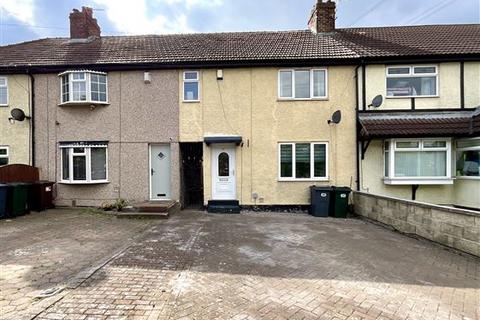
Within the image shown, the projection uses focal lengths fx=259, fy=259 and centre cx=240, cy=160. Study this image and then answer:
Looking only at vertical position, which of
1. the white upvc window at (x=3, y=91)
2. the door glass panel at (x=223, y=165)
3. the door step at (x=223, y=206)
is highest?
the white upvc window at (x=3, y=91)

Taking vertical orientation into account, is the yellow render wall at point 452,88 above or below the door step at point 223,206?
above

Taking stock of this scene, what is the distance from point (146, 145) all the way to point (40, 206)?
14.6 feet

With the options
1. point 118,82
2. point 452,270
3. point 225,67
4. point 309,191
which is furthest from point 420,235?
point 118,82

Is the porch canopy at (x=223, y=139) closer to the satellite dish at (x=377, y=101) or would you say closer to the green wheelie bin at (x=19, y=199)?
the satellite dish at (x=377, y=101)

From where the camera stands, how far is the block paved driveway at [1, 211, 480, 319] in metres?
3.36

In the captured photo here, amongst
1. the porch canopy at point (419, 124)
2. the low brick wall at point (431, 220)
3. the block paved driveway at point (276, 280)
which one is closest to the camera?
the block paved driveway at point (276, 280)

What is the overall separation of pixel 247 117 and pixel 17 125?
940 centimetres

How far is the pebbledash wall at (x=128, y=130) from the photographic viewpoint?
1036cm

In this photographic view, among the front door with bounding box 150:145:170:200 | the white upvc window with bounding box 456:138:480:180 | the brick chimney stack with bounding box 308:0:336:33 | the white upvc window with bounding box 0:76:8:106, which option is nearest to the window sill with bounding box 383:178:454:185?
the white upvc window with bounding box 456:138:480:180

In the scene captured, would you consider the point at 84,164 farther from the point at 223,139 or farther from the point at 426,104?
the point at 426,104

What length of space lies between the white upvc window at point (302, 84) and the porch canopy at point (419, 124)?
192 centimetres

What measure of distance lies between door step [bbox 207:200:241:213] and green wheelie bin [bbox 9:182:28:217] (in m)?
6.46

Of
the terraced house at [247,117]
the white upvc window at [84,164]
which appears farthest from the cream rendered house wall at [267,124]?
the white upvc window at [84,164]

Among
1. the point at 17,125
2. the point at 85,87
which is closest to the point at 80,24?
the point at 85,87
